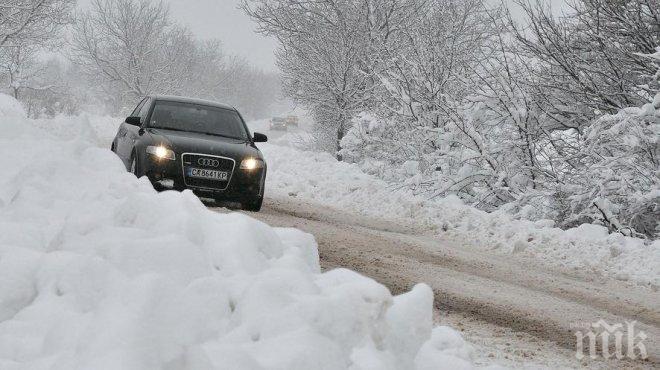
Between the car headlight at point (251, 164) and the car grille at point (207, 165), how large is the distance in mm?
157

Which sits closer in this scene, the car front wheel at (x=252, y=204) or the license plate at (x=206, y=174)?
the license plate at (x=206, y=174)

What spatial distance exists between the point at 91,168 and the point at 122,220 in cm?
299

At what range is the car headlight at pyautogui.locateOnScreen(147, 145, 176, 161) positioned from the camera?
9547 mm

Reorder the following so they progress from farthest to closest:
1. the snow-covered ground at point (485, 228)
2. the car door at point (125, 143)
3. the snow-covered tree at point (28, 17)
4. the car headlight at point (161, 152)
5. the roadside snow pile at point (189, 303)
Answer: the snow-covered tree at point (28, 17) < the car door at point (125, 143) < the car headlight at point (161, 152) < the snow-covered ground at point (485, 228) < the roadside snow pile at point (189, 303)

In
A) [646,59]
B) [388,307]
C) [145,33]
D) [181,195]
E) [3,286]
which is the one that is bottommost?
[3,286]

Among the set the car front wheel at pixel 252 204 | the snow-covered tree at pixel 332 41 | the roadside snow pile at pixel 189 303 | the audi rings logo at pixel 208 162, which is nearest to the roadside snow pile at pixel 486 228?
the car front wheel at pixel 252 204

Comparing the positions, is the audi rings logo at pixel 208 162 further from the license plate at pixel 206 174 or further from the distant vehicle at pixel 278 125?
the distant vehicle at pixel 278 125

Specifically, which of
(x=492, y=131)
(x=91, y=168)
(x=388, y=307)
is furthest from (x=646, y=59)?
(x=388, y=307)

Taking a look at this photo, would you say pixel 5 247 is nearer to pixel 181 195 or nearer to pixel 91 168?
pixel 181 195

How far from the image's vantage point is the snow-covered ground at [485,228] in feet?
27.3

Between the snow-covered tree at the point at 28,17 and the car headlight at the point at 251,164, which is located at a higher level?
the snow-covered tree at the point at 28,17

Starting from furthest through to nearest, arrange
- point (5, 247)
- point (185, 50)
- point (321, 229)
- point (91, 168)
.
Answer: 1. point (185, 50)
2. point (321, 229)
3. point (91, 168)
4. point (5, 247)

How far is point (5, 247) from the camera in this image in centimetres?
393
